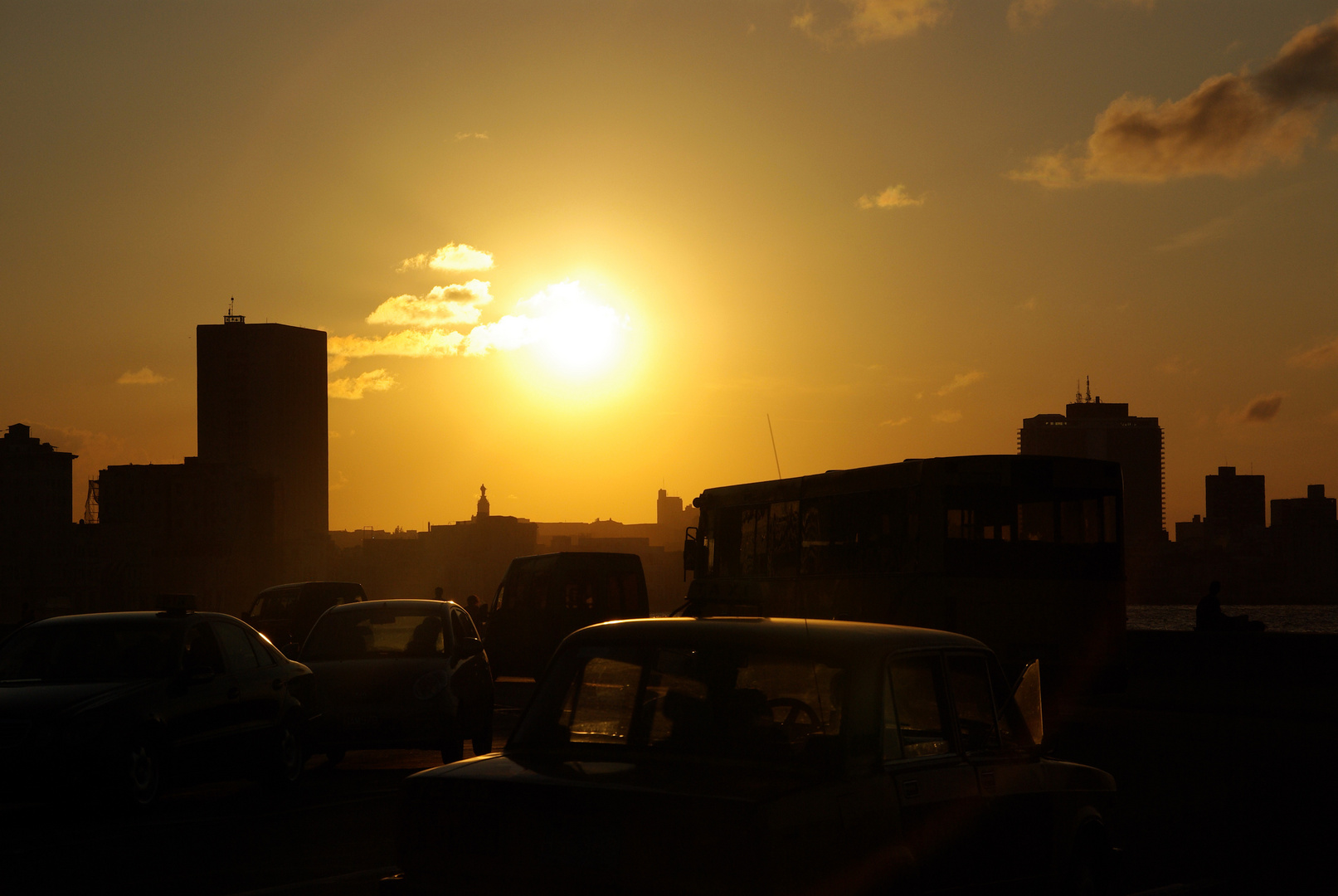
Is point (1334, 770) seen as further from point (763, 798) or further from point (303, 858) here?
point (763, 798)

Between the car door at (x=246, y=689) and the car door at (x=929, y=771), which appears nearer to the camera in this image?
the car door at (x=929, y=771)

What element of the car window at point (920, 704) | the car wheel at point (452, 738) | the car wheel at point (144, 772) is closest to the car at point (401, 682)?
the car wheel at point (452, 738)

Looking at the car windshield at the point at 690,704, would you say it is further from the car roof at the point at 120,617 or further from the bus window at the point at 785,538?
the bus window at the point at 785,538

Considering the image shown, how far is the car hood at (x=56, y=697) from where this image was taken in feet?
37.7

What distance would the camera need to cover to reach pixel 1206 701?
2511cm

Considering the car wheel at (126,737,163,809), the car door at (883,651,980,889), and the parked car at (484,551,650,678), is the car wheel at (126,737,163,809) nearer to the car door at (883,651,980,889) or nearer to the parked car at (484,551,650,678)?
the car door at (883,651,980,889)

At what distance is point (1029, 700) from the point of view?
6930 mm

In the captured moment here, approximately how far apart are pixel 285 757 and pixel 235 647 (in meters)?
1.05

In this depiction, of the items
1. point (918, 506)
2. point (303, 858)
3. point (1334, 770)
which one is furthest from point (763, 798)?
point (918, 506)

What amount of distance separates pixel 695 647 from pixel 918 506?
16.5 meters

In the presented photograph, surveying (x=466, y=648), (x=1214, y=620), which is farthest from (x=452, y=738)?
(x=1214, y=620)

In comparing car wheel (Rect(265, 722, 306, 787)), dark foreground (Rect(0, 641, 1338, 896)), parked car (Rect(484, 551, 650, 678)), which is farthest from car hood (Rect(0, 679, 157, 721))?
parked car (Rect(484, 551, 650, 678))

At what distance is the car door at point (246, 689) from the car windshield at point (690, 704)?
25.6 ft

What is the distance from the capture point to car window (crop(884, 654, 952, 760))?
579 cm
